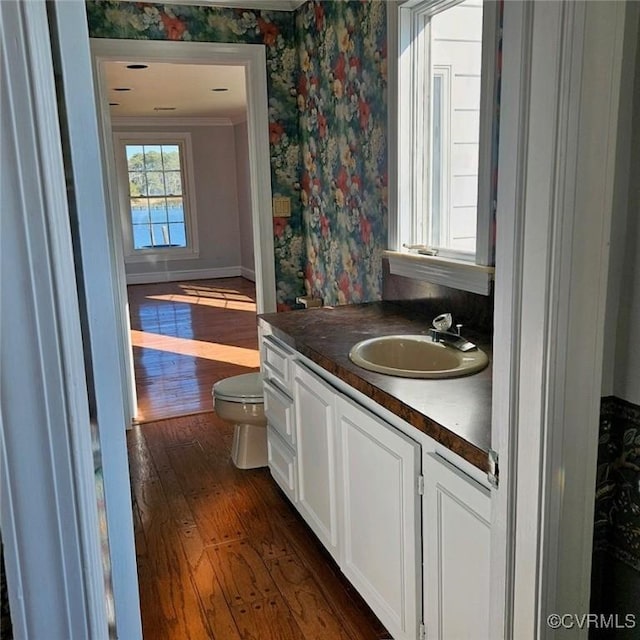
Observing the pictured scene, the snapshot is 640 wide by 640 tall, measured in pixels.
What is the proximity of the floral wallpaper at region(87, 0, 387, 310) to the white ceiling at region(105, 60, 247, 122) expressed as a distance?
64 cm

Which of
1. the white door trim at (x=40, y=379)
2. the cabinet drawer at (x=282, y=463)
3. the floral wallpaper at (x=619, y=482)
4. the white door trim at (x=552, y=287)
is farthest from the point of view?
the cabinet drawer at (x=282, y=463)

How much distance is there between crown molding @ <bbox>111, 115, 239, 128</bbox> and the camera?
8844 mm

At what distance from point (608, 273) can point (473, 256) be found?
132 cm

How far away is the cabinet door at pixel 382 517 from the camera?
1.60 meters

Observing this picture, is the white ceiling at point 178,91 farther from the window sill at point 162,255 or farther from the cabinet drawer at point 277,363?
the cabinet drawer at point 277,363

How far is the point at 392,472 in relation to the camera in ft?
5.45

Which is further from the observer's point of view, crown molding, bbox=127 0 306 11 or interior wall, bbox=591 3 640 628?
crown molding, bbox=127 0 306 11

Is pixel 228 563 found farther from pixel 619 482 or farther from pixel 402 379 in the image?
pixel 619 482

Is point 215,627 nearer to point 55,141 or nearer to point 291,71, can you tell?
point 55,141

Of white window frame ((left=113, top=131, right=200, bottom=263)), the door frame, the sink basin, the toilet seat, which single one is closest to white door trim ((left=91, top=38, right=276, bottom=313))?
the door frame

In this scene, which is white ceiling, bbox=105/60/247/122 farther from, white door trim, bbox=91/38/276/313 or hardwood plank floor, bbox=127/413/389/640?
hardwood plank floor, bbox=127/413/389/640

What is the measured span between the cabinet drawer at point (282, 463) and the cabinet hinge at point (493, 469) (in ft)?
4.63

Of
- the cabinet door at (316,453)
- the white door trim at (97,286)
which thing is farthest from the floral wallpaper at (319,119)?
the white door trim at (97,286)

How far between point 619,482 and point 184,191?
9037mm
